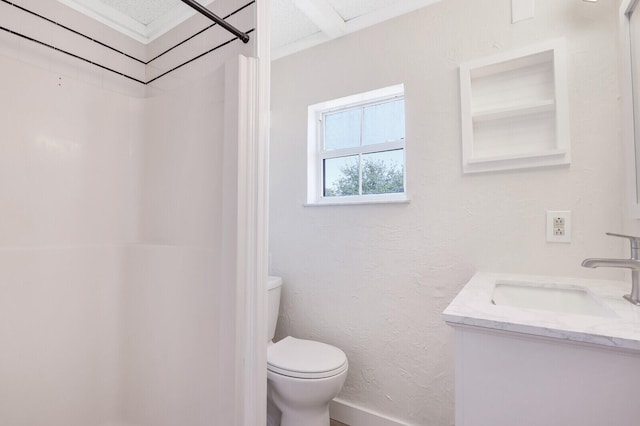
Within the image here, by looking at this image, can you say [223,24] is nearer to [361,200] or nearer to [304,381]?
[361,200]

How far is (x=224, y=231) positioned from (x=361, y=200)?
0.95 metres

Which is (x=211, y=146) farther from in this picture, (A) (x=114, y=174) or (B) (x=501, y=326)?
(B) (x=501, y=326)

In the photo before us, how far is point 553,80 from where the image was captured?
136cm

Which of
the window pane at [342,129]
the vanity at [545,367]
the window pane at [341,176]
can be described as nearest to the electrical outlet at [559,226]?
the vanity at [545,367]

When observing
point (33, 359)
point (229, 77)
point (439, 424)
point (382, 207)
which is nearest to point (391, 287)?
point (382, 207)

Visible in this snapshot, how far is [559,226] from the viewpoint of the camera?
1.32 metres

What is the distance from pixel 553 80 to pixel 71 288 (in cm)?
239

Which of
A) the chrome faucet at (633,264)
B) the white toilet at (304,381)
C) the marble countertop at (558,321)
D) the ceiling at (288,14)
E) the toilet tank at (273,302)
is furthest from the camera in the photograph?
the toilet tank at (273,302)

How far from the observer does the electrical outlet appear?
4.27 ft

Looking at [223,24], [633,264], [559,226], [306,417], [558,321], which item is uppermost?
[223,24]

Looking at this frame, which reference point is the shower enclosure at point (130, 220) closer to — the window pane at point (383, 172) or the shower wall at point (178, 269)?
the shower wall at point (178, 269)

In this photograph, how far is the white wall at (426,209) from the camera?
1283 mm

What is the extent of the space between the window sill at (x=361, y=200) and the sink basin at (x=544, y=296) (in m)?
0.63

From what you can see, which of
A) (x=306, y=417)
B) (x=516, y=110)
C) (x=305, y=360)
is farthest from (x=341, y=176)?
(x=306, y=417)
